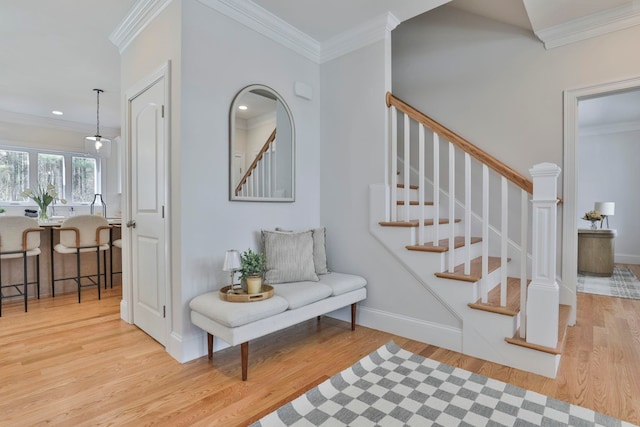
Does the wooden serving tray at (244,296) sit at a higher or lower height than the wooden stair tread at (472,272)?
lower

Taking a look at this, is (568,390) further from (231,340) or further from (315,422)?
(231,340)

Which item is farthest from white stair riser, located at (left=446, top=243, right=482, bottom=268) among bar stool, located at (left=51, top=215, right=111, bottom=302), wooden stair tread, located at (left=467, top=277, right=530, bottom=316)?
bar stool, located at (left=51, top=215, right=111, bottom=302)

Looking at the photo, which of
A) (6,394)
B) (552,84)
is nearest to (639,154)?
(552,84)

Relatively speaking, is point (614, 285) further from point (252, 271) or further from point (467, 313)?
point (252, 271)

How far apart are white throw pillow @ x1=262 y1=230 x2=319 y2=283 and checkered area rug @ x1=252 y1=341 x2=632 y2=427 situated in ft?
2.76

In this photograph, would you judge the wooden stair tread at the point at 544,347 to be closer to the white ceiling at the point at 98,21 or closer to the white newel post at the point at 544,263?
the white newel post at the point at 544,263

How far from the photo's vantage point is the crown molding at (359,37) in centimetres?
282

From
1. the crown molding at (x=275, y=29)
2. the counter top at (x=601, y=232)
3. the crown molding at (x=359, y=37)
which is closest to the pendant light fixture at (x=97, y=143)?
the crown molding at (x=275, y=29)

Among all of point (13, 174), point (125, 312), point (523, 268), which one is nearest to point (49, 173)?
point (13, 174)

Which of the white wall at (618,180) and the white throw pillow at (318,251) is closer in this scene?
the white throw pillow at (318,251)

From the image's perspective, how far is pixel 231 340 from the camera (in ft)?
6.32

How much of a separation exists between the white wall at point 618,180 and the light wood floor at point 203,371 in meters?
4.03

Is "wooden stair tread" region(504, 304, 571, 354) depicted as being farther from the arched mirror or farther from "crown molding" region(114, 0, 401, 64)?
"crown molding" region(114, 0, 401, 64)

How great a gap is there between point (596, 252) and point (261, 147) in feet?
17.8
